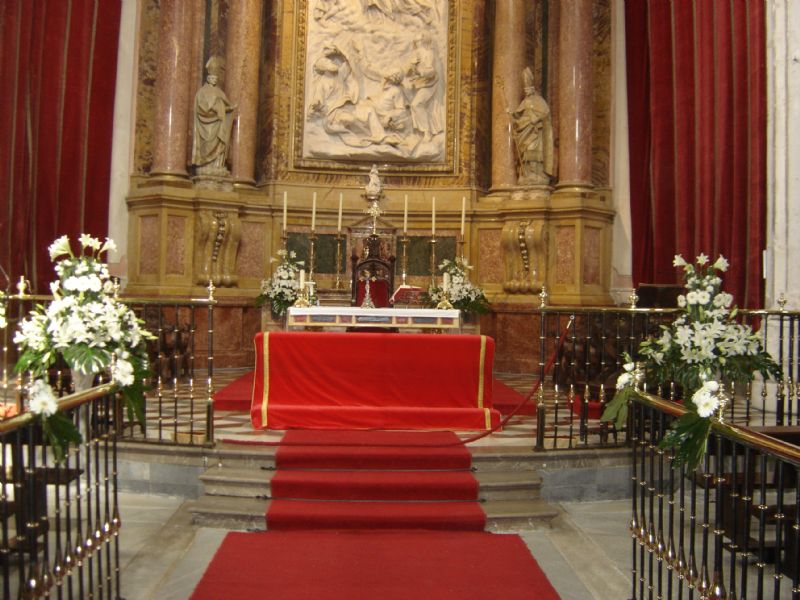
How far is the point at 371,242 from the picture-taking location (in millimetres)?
8734

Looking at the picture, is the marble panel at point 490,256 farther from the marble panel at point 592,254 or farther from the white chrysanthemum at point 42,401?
the white chrysanthemum at point 42,401

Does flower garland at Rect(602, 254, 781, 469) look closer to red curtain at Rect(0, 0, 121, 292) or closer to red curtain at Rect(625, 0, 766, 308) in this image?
red curtain at Rect(625, 0, 766, 308)

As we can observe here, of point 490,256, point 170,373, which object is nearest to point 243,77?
point 490,256

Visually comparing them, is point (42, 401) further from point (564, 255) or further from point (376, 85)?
point (376, 85)

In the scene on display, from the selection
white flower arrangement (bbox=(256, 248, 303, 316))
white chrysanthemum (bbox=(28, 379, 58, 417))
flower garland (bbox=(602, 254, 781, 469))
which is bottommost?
white chrysanthemum (bbox=(28, 379, 58, 417))

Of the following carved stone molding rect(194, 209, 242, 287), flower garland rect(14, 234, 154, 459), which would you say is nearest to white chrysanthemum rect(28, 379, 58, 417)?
flower garland rect(14, 234, 154, 459)

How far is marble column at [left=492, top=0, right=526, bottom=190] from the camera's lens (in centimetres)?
1077

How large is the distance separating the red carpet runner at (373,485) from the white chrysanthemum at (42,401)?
2342 millimetres

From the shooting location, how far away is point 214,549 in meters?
4.73

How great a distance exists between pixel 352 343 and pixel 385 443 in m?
0.97

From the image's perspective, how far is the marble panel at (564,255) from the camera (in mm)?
10297

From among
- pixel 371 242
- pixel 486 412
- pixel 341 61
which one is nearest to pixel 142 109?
pixel 341 61

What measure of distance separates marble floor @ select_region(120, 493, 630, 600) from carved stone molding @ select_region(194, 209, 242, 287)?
187 inches

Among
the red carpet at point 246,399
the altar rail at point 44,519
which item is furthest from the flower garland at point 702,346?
the altar rail at point 44,519
